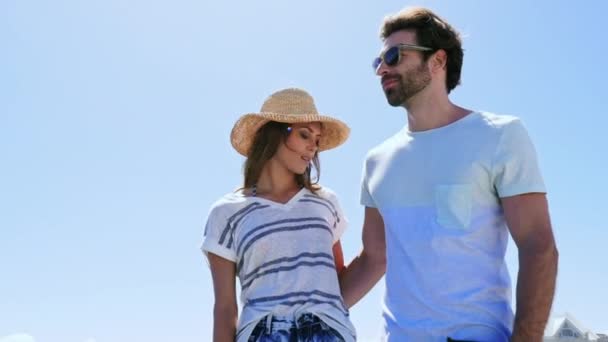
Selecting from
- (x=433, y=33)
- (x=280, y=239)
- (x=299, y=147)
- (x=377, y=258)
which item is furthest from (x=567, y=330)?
(x=280, y=239)

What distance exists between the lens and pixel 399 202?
4.38m

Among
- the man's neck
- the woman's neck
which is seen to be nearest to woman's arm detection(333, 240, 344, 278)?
the woman's neck

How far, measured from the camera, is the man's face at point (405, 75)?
15.4 ft

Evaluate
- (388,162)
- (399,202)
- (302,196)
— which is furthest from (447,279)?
(302,196)

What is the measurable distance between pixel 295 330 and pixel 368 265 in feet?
2.72

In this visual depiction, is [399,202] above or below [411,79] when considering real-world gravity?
below

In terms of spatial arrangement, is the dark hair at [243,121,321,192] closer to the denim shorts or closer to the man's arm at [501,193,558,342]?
the denim shorts

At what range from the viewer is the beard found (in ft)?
15.4

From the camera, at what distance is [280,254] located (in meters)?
4.68

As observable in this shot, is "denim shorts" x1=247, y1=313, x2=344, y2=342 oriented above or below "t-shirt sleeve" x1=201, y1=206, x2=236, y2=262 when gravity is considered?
below

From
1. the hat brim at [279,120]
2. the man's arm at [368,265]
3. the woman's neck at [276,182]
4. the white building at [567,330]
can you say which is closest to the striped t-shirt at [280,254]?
the woman's neck at [276,182]

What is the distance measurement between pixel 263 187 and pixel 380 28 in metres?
1.37

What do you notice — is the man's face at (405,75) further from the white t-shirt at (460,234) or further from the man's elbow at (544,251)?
the man's elbow at (544,251)

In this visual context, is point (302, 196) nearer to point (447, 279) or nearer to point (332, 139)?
point (332, 139)
